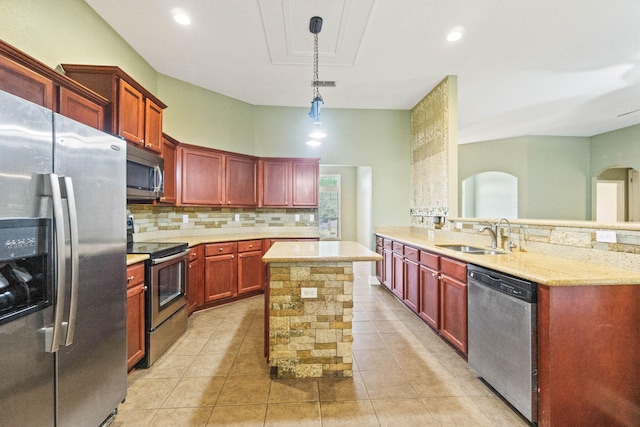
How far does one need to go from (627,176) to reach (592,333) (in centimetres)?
792

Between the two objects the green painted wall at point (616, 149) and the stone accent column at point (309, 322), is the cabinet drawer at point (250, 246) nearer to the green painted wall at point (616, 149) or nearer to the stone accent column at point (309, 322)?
the stone accent column at point (309, 322)

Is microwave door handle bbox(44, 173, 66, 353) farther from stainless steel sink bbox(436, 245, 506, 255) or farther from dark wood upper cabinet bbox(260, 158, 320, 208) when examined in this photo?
dark wood upper cabinet bbox(260, 158, 320, 208)

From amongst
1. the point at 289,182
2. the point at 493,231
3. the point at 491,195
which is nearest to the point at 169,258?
the point at 289,182

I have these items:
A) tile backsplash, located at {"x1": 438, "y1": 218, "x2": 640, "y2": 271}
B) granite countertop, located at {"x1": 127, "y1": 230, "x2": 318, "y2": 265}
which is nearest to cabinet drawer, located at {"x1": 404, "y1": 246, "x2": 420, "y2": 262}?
tile backsplash, located at {"x1": 438, "y1": 218, "x2": 640, "y2": 271}

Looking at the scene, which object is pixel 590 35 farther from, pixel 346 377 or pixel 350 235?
pixel 350 235

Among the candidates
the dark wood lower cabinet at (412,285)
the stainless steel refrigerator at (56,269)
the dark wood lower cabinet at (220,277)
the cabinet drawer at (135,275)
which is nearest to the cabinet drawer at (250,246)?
the dark wood lower cabinet at (220,277)

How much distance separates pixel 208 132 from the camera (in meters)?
4.17

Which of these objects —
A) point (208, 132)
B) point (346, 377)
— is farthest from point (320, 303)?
point (208, 132)

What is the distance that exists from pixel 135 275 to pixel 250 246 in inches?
74.9

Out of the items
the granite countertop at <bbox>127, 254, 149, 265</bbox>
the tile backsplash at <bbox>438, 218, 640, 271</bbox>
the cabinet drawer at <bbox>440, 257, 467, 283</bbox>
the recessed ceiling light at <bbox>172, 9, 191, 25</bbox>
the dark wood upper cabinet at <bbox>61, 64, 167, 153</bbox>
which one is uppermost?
the recessed ceiling light at <bbox>172, 9, 191, 25</bbox>

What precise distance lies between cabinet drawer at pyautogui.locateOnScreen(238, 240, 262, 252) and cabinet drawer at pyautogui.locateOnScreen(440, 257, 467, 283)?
2.53m

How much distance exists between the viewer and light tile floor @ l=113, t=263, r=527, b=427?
1.74 m

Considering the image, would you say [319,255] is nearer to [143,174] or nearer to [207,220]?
[143,174]

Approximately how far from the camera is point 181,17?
258 centimetres
